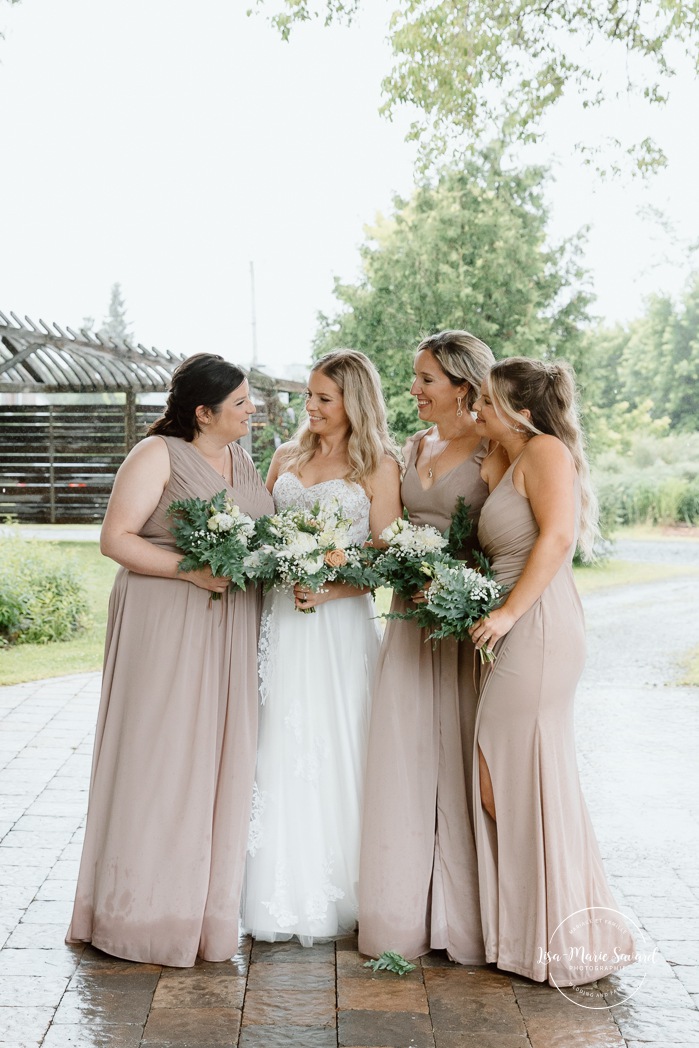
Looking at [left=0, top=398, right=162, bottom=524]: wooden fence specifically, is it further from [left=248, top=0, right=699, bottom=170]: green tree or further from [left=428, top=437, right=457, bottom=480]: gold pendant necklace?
[left=428, top=437, right=457, bottom=480]: gold pendant necklace

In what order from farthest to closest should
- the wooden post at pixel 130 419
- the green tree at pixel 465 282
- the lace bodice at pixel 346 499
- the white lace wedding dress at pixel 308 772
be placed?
the wooden post at pixel 130 419 < the green tree at pixel 465 282 < the lace bodice at pixel 346 499 < the white lace wedding dress at pixel 308 772

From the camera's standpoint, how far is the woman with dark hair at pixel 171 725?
135 inches

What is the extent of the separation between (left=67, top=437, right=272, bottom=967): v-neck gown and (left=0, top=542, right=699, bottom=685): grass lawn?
5082 millimetres

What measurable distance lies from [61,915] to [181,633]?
1.27 metres

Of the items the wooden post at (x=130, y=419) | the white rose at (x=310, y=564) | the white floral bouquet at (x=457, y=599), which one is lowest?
the white floral bouquet at (x=457, y=599)

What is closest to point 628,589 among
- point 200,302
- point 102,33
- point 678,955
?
point 200,302

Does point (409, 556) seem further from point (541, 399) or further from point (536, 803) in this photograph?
point (536, 803)

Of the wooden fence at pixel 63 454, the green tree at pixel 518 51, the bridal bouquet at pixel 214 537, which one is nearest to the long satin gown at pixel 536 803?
the bridal bouquet at pixel 214 537

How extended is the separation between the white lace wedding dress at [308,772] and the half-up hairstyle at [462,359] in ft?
1.82

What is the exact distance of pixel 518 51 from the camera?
907 cm

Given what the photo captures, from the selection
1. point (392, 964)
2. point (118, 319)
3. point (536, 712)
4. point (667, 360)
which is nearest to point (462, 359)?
point (536, 712)

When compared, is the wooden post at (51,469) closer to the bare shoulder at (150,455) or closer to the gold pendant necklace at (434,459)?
the bare shoulder at (150,455)

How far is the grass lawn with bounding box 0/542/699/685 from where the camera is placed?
29.0 feet

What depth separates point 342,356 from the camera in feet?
12.2
